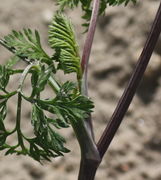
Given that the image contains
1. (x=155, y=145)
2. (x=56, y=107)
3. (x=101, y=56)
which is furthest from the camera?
(x=101, y=56)

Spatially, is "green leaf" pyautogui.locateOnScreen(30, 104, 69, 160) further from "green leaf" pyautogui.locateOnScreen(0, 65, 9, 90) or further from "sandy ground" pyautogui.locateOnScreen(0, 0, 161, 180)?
"sandy ground" pyautogui.locateOnScreen(0, 0, 161, 180)

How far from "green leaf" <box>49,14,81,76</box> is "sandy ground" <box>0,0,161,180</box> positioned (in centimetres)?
172

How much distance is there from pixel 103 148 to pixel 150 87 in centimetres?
182

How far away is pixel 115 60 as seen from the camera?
8.98 feet

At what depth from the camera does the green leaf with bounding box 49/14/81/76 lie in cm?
89

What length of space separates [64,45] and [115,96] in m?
1.82

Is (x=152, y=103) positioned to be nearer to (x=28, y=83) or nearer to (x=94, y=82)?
(x=94, y=82)

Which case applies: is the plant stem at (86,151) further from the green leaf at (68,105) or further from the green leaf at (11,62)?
the green leaf at (11,62)

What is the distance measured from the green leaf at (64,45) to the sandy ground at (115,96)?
172 centimetres

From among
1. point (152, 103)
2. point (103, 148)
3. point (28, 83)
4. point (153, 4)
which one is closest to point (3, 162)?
point (28, 83)

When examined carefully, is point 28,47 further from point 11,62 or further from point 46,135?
point 46,135

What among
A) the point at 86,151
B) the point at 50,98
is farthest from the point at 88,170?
the point at 50,98

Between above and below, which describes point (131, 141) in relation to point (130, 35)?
below

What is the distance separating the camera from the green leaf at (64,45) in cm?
89
